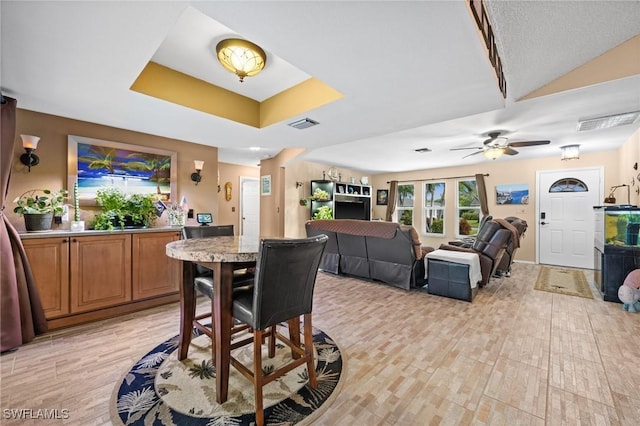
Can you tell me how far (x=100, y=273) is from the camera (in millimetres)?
2676

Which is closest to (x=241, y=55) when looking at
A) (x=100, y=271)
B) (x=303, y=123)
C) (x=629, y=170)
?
(x=303, y=123)

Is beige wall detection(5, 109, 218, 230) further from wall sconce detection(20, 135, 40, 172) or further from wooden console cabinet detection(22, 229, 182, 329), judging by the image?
wooden console cabinet detection(22, 229, 182, 329)

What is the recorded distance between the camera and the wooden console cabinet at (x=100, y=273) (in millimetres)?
2410

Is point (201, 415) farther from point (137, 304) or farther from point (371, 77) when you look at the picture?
point (371, 77)

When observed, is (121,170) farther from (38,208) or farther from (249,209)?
(249,209)

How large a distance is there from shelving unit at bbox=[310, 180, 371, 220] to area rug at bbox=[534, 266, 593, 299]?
423 centimetres

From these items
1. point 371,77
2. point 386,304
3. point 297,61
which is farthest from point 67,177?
point 386,304

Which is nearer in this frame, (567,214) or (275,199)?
(567,214)

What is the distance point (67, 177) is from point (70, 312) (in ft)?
4.81

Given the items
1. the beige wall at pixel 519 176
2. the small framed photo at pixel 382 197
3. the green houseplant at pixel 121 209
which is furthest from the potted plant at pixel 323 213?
the green houseplant at pixel 121 209

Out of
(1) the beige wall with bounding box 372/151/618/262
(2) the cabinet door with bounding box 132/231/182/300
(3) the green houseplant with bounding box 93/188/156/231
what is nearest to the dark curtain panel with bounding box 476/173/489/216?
(1) the beige wall with bounding box 372/151/618/262

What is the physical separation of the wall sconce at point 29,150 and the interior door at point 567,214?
27.3ft

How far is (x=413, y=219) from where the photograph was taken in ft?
25.6

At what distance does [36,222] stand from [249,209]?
184 inches
